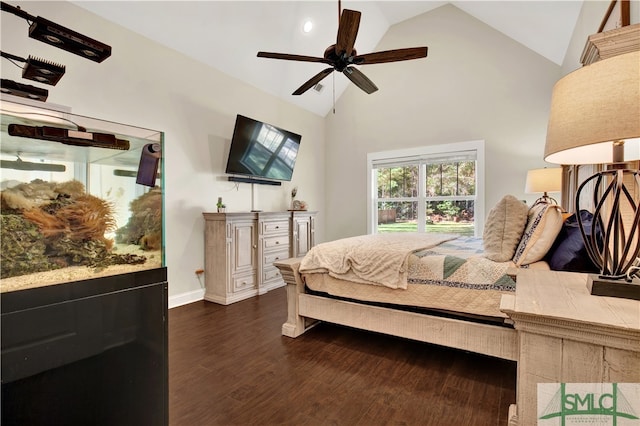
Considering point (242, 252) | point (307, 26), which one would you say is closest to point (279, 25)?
point (307, 26)

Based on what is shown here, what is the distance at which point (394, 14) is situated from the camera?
15.5ft

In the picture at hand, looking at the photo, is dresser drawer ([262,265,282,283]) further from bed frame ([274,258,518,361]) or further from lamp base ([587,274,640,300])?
lamp base ([587,274,640,300])

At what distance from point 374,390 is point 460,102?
13.8ft

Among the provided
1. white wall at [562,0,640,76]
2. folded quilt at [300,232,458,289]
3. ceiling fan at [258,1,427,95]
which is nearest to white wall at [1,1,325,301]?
ceiling fan at [258,1,427,95]

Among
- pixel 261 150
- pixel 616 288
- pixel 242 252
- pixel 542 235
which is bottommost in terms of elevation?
pixel 242 252

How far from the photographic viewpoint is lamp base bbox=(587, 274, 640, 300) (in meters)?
1.01

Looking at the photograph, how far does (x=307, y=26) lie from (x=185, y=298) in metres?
3.72

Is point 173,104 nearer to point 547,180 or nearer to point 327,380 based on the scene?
point 327,380

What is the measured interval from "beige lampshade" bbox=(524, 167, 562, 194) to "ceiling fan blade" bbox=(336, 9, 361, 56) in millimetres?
2621

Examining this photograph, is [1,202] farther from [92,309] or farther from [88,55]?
[88,55]

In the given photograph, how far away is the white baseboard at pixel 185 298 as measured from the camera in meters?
3.33

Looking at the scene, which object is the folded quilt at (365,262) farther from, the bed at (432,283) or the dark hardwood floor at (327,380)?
the dark hardwood floor at (327,380)

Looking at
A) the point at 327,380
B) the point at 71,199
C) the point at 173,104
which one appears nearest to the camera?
the point at 71,199

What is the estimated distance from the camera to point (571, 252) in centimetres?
162
